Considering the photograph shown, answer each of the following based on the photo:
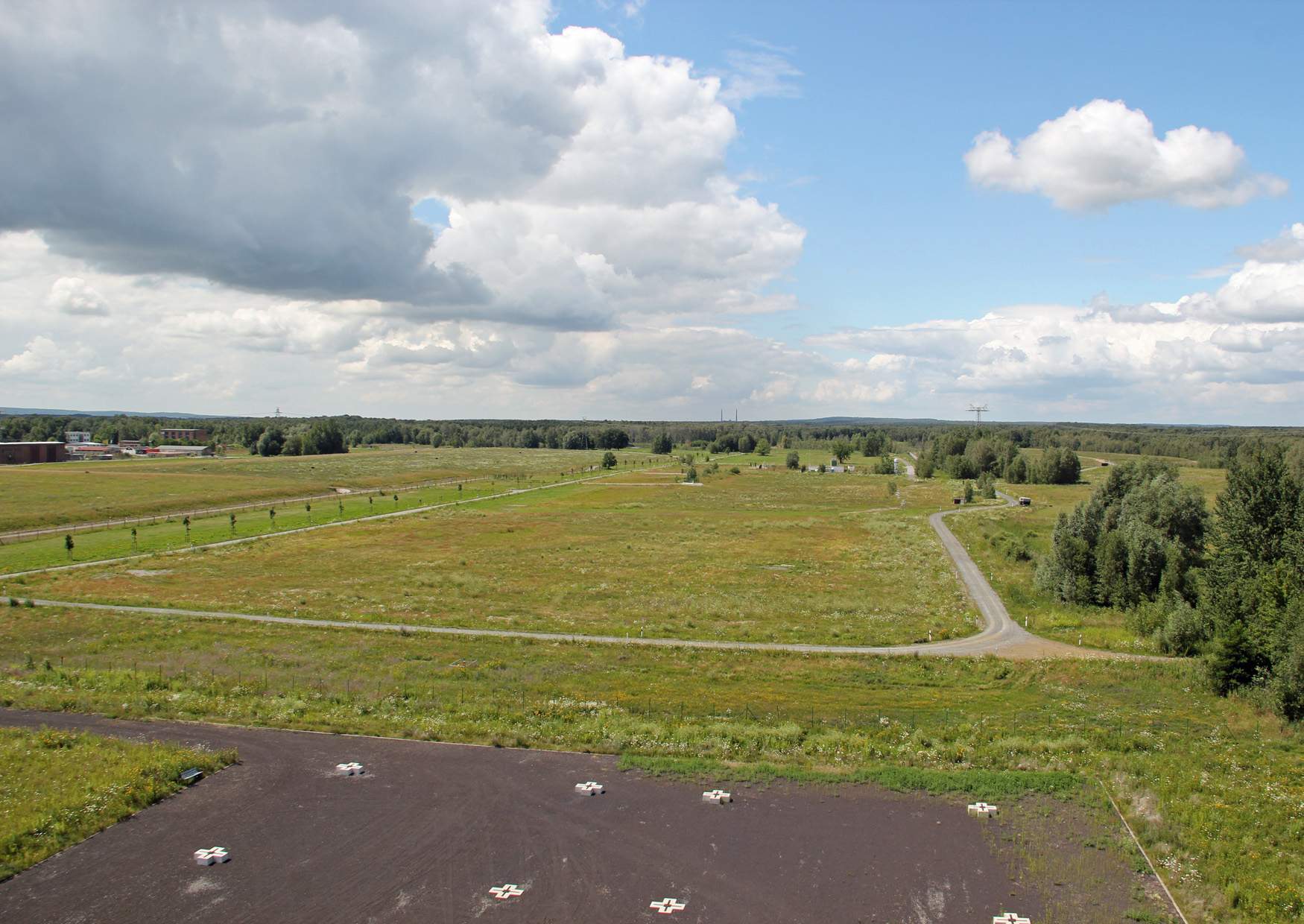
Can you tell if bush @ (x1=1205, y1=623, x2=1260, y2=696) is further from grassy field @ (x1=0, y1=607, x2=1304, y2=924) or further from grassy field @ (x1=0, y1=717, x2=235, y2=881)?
grassy field @ (x1=0, y1=717, x2=235, y2=881)

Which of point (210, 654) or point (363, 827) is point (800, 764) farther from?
point (210, 654)

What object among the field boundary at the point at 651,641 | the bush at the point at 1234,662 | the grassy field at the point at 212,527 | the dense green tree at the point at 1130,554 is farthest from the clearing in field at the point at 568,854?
the grassy field at the point at 212,527

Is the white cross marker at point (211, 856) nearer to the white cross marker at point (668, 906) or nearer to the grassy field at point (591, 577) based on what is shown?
the white cross marker at point (668, 906)

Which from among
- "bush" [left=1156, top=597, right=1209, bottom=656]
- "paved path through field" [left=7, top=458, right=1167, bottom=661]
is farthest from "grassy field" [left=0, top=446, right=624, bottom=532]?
"bush" [left=1156, top=597, right=1209, bottom=656]

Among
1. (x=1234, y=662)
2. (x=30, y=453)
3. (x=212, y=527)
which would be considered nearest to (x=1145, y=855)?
(x=1234, y=662)

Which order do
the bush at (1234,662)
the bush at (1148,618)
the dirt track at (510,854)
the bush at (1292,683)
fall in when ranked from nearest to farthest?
the dirt track at (510,854) < the bush at (1292,683) < the bush at (1234,662) < the bush at (1148,618)

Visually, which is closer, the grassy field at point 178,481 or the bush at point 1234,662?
the bush at point 1234,662

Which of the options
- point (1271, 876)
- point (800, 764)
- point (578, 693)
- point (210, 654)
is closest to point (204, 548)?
point (210, 654)
